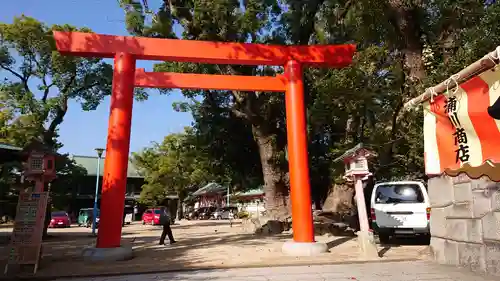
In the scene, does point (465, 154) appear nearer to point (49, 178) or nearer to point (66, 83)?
point (49, 178)

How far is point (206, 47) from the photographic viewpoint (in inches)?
351

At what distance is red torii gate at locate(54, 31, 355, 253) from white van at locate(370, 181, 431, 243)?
84.0 inches

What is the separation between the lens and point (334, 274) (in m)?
5.74

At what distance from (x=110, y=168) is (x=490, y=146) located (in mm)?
7219

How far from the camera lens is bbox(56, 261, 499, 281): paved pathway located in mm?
5367

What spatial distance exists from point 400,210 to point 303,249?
2.87 metres

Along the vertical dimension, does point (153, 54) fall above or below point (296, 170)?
above

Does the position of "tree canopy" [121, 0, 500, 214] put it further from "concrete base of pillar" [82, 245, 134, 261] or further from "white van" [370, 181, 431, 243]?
"concrete base of pillar" [82, 245, 134, 261]

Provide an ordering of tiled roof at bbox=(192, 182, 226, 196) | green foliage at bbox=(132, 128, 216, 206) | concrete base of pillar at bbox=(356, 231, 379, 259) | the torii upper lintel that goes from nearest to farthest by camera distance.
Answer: concrete base of pillar at bbox=(356, 231, 379, 259) → the torii upper lintel → green foliage at bbox=(132, 128, 216, 206) → tiled roof at bbox=(192, 182, 226, 196)

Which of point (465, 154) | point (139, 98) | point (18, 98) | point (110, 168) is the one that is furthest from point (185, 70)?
point (465, 154)

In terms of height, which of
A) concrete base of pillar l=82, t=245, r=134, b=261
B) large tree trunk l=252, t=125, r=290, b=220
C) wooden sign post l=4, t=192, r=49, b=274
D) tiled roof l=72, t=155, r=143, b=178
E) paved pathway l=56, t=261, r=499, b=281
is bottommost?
paved pathway l=56, t=261, r=499, b=281

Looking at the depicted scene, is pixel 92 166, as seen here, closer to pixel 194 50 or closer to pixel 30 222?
pixel 194 50

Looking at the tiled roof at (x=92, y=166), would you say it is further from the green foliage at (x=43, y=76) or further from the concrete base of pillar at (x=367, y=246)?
the concrete base of pillar at (x=367, y=246)

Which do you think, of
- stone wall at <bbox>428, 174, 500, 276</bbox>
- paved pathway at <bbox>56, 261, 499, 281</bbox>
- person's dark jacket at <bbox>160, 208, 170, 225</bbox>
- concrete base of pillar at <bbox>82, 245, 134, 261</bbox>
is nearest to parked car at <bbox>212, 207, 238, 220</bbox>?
person's dark jacket at <bbox>160, 208, 170, 225</bbox>
